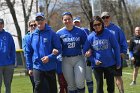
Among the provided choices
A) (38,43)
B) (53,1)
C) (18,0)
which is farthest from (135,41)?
(18,0)

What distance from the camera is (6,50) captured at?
11688 mm

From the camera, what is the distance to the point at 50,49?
941 centimetres

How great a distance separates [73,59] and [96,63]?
56cm

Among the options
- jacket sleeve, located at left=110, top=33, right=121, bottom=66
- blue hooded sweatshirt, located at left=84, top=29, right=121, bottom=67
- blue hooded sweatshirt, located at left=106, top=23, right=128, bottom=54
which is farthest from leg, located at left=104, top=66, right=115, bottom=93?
blue hooded sweatshirt, located at left=106, top=23, right=128, bottom=54

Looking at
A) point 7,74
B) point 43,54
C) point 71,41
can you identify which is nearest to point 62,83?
point 71,41

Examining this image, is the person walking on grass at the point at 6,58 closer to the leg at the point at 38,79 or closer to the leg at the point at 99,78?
the leg at the point at 38,79

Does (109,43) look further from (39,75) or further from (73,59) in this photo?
(39,75)

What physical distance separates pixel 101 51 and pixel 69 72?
89 cm

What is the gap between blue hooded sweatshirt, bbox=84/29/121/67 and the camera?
10000 millimetres

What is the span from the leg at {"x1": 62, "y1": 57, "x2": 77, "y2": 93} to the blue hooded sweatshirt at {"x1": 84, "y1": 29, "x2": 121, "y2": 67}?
19.5 inches

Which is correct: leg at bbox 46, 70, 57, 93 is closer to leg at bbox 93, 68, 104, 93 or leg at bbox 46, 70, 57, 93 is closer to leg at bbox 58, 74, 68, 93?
leg at bbox 58, 74, 68, 93

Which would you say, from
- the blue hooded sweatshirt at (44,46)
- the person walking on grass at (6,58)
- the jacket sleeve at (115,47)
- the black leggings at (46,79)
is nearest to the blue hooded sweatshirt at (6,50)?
the person walking on grass at (6,58)

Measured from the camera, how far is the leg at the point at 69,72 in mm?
10141

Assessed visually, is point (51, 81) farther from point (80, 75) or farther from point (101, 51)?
point (101, 51)
